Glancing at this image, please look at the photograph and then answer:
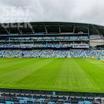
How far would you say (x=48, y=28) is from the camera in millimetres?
86125

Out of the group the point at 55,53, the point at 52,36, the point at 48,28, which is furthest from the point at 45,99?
the point at 48,28

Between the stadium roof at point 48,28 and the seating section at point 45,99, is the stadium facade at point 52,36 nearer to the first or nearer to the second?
the stadium roof at point 48,28

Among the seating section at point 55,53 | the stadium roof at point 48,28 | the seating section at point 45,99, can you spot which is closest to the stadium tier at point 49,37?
the stadium roof at point 48,28

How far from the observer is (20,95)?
13.5 m

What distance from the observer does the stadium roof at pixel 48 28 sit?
8131 centimetres

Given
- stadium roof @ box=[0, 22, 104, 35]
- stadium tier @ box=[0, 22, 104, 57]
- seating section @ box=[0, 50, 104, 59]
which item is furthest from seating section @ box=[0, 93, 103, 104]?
stadium roof @ box=[0, 22, 104, 35]

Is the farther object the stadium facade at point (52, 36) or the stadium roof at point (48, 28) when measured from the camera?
the stadium roof at point (48, 28)

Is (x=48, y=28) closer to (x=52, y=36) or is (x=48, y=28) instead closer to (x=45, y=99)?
(x=52, y=36)

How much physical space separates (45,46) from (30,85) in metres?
58.8

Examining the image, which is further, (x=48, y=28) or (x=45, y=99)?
(x=48, y=28)

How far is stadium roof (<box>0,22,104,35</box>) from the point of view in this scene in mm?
81312

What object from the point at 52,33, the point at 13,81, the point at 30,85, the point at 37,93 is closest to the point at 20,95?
the point at 37,93

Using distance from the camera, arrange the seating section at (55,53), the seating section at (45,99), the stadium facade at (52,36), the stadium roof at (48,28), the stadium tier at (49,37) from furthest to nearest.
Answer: the stadium roof at (48,28)
the stadium facade at (52,36)
the stadium tier at (49,37)
the seating section at (55,53)
the seating section at (45,99)

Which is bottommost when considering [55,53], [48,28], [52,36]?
[55,53]
